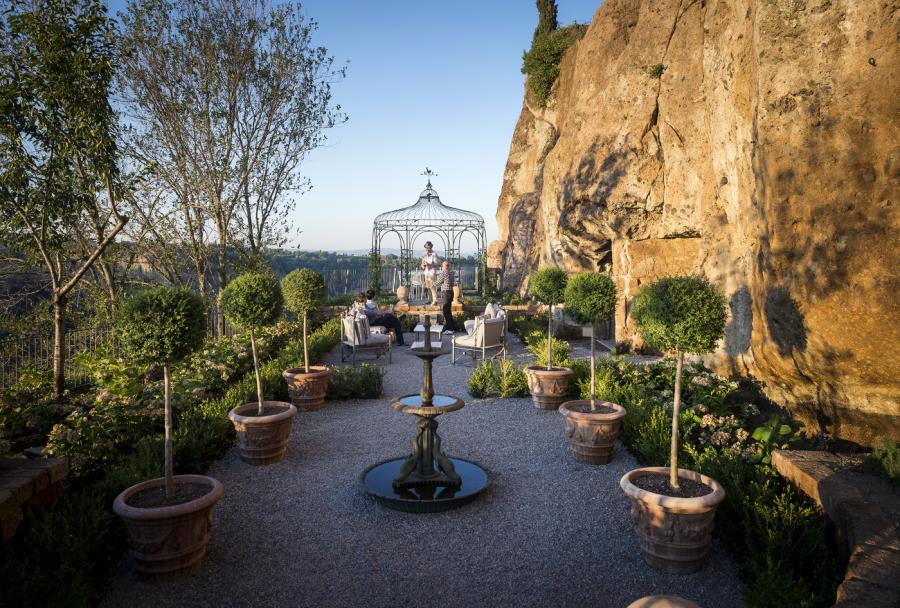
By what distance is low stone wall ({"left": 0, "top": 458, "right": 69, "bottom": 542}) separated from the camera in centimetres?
306

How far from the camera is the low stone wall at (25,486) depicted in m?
3.06

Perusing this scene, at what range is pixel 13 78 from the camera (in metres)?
5.40

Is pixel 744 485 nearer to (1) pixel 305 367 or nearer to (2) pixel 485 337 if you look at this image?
(1) pixel 305 367

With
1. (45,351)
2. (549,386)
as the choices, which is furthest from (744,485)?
(45,351)

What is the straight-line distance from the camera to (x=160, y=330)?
3.49 metres

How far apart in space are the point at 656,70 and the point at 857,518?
8.04m

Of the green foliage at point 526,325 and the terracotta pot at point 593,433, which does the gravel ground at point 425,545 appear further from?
the green foliage at point 526,325

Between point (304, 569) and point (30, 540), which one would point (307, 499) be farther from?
point (30, 540)

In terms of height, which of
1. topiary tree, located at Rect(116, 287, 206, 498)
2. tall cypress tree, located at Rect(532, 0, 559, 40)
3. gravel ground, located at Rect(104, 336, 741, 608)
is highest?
tall cypress tree, located at Rect(532, 0, 559, 40)

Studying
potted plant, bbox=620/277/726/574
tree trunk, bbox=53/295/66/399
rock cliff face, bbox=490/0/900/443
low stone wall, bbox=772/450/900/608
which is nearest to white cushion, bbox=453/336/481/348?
rock cliff face, bbox=490/0/900/443

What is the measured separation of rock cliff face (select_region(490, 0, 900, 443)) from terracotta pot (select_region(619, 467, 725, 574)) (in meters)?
2.14

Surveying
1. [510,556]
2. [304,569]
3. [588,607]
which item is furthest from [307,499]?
[588,607]

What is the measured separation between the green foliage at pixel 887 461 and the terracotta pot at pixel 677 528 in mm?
1078

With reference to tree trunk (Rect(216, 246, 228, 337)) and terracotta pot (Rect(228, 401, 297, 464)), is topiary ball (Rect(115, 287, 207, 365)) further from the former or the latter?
tree trunk (Rect(216, 246, 228, 337))
